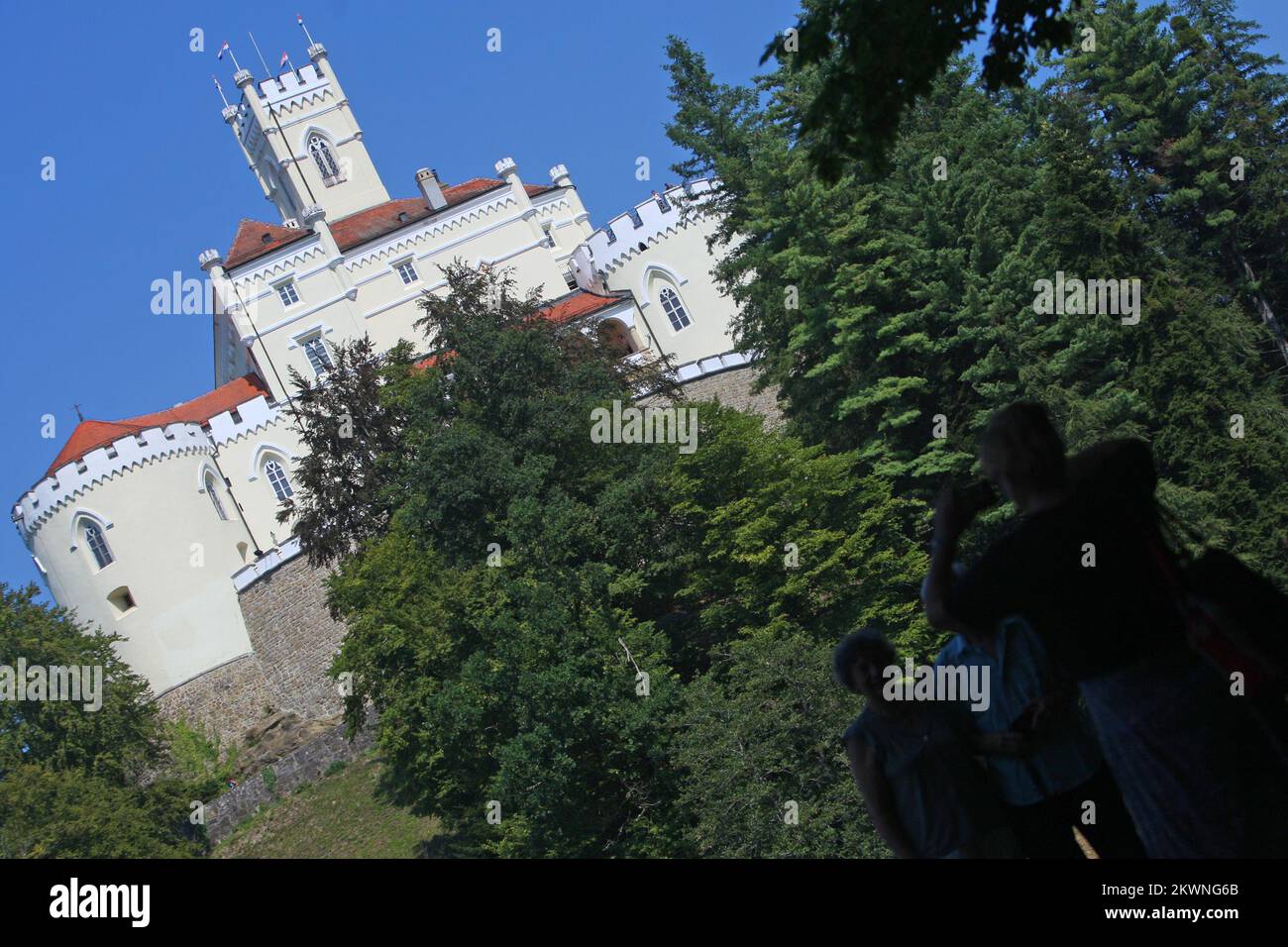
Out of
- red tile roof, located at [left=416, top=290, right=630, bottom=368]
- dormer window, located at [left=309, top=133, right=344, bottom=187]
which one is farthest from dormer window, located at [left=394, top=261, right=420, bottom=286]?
dormer window, located at [left=309, top=133, right=344, bottom=187]

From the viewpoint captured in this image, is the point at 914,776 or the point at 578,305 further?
the point at 578,305

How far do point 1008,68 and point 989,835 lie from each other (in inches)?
177

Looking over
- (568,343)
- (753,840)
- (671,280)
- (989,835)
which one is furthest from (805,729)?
(671,280)

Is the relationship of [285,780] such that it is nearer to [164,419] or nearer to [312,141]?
[164,419]

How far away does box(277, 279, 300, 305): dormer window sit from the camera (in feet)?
179

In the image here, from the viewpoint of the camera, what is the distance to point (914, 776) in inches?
215

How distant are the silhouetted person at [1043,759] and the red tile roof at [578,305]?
141 feet

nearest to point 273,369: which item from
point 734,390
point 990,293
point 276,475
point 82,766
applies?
point 276,475

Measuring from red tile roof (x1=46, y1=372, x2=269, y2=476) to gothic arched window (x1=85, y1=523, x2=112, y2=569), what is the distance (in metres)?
2.40

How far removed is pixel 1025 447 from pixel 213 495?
48.2m

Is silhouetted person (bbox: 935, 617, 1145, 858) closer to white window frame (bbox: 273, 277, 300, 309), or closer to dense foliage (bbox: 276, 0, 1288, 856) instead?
dense foliage (bbox: 276, 0, 1288, 856)

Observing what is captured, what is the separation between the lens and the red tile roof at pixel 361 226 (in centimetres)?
5534

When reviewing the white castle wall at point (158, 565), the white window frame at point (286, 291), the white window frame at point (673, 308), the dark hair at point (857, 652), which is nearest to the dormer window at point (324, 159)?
the white window frame at point (286, 291)
